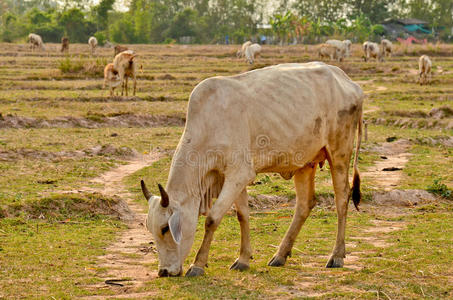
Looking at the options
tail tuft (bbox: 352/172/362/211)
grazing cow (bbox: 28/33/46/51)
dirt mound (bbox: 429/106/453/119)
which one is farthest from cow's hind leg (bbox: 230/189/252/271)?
grazing cow (bbox: 28/33/46/51)

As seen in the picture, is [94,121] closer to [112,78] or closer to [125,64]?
[112,78]

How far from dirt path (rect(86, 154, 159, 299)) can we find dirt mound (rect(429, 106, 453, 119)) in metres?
10.9

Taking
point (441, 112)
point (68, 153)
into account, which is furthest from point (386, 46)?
point (68, 153)

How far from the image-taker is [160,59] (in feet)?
127

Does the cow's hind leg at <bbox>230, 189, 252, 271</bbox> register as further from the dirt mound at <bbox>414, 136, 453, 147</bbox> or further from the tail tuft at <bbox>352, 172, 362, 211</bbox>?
the dirt mound at <bbox>414, 136, 453, 147</bbox>

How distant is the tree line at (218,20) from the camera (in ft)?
196

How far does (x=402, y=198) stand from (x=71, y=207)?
463cm

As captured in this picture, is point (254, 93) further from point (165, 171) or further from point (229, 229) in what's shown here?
point (165, 171)

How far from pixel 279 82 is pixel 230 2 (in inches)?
2858

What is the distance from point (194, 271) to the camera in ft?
19.3

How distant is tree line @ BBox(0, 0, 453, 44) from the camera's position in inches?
2350

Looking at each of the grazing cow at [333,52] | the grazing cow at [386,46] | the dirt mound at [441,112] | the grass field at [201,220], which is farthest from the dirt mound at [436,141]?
the grazing cow at [386,46]

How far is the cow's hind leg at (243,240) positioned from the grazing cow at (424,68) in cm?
2147

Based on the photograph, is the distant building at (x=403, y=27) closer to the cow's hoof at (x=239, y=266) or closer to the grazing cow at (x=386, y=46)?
the grazing cow at (x=386, y=46)
